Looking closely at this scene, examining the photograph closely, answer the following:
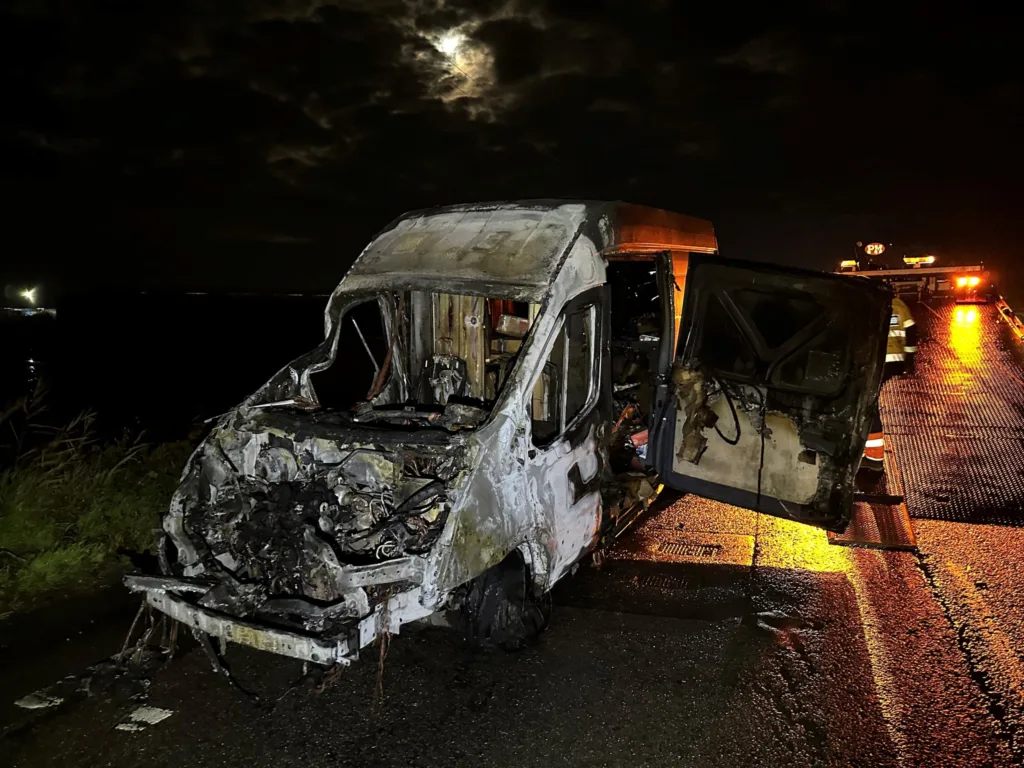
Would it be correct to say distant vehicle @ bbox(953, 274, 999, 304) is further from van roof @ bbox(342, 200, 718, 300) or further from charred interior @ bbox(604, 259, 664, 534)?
van roof @ bbox(342, 200, 718, 300)

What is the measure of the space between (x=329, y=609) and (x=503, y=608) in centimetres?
112

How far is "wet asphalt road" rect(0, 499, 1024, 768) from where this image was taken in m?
3.29

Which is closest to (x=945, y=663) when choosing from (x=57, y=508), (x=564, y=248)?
(x=564, y=248)

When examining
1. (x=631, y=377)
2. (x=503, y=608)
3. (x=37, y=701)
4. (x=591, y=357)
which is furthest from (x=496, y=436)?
(x=631, y=377)

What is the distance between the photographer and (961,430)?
27.9 ft

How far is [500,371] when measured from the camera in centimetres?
579

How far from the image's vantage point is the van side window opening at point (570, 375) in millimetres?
4621

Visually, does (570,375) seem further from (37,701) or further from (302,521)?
(37,701)

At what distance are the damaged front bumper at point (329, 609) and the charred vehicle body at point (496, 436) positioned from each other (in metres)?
0.01

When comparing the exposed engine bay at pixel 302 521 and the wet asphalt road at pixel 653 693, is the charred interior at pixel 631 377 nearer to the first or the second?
the wet asphalt road at pixel 653 693

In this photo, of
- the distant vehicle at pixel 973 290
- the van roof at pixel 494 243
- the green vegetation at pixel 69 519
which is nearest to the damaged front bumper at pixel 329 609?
the green vegetation at pixel 69 519

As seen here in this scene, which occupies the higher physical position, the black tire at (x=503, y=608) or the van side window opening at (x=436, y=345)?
the van side window opening at (x=436, y=345)

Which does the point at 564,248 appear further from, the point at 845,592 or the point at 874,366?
the point at 845,592

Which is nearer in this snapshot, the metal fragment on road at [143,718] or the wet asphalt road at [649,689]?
the wet asphalt road at [649,689]
